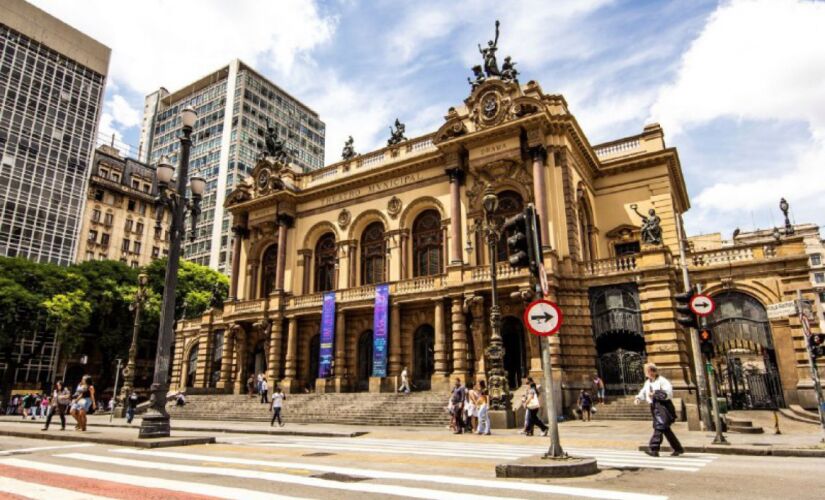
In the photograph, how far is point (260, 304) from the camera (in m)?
33.7

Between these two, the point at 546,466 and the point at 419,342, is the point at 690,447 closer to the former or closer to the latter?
the point at 546,466

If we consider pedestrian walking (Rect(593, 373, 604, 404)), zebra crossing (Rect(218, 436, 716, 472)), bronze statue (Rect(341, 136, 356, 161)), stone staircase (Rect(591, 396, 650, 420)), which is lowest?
zebra crossing (Rect(218, 436, 716, 472))

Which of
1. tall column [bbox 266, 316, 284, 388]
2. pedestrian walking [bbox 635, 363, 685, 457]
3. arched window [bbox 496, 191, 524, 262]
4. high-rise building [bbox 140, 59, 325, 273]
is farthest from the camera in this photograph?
high-rise building [bbox 140, 59, 325, 273]

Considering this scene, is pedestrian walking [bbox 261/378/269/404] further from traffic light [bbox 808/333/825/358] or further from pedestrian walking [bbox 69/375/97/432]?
traffic light [bbox 808/333/825/358]

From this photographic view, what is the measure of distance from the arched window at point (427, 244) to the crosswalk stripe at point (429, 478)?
2080 centimetres

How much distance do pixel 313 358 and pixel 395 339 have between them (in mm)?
6938

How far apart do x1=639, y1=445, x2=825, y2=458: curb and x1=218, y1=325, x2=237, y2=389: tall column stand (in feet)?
95.4

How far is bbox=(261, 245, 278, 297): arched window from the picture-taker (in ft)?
118

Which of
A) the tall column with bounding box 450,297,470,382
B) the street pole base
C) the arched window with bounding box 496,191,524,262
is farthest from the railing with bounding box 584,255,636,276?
the street pole base

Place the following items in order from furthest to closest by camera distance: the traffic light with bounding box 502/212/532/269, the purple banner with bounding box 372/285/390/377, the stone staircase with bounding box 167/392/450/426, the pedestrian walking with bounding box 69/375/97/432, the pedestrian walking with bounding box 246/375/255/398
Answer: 1. the pedestrian walking with bounding box 246/375/255/398
2. the purple banner with bounding box 372/285/390/377
3. the stone staircase with bounding box 167/392/450/426
4. the pedestrian walking with bounding box 69/375/97/432
5. the traffic light with bounding box 502/212/532/269

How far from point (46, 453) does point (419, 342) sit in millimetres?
19795

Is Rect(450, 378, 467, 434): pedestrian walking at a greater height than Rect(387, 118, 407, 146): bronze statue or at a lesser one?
lesser

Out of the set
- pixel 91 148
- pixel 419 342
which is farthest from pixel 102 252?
pixel 419 342

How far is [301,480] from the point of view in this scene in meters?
6.67
